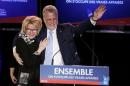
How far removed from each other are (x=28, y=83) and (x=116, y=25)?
2.07m

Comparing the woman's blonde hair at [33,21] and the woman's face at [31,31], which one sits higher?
the woman's blonde hair at [33,21]

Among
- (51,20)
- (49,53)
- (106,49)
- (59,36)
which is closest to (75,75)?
(49,53)

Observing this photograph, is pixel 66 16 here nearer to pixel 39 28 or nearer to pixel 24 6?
pixel 24 6

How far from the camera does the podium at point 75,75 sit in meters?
3.80

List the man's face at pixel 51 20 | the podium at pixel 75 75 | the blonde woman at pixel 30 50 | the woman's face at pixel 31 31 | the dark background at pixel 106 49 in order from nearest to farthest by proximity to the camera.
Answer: the podium at pixel 75 75 → the blonde woman at pixel 30 50 → the woman's face at pixel 31 31 → the man's face at pixel 51 20 → the dark background at pixel 106 49

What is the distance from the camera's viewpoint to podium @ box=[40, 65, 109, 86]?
150 inches

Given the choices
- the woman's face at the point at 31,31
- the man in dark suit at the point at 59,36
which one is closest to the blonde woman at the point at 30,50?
the woman's face at the point at 31,31

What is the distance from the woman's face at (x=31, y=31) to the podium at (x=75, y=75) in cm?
78

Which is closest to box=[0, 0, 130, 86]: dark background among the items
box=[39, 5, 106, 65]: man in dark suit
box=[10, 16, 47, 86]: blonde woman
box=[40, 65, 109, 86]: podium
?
box=[39, 5, 106, 65]: man in dark suit

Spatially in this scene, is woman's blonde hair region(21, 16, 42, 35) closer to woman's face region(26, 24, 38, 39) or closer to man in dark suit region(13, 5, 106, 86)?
woman's face region(26, 24, 38, 39)

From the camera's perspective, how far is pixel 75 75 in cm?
383

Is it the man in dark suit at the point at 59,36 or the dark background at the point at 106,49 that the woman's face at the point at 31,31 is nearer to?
the man in dark suit at the point at 59,36

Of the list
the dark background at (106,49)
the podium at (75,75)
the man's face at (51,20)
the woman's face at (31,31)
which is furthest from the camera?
the dark background at (106,49)

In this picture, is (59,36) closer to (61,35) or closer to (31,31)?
(61,35)
